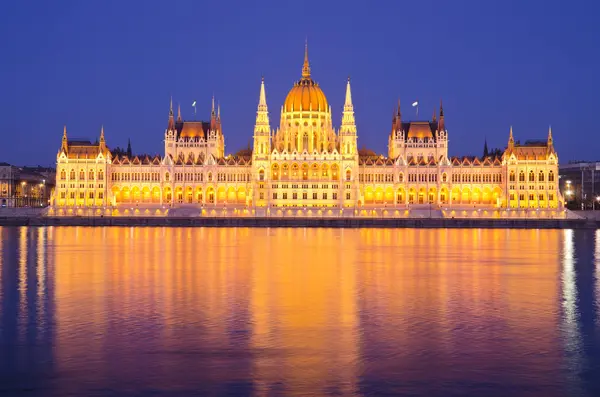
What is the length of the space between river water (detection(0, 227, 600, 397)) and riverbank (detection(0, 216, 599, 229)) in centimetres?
6075

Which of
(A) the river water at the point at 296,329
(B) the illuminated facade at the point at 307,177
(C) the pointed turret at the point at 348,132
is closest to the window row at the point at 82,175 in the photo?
(B) the illuminated facade at the point at 307,177

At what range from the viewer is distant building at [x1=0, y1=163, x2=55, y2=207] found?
157875 millimetres

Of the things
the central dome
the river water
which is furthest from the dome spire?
the river water

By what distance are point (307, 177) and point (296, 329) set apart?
11095cm

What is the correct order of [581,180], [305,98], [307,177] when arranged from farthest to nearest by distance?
[581,180], [305,98], [307,177]

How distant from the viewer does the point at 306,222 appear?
348 feet

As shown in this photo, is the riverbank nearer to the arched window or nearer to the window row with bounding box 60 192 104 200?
the arched window

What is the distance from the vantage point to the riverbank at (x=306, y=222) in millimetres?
102819

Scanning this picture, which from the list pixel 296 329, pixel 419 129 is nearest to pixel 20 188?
pixel 419 129

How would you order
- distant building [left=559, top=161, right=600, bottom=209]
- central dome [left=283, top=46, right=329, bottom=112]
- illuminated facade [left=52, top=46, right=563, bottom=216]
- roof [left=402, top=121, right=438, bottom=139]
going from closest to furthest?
illuminated facade [left=52, top=46, right=563, bottom=216]
central dome [left=283, top=46, right=329, bottom=112]
roof [left=402, top=121, right=438, bottom=139]
distant building [left=559, top=161, right=600, bottom=209]

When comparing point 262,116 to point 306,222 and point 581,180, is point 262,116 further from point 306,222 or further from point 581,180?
point 581,180

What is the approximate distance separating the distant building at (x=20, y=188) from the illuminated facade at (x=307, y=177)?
24971 mm

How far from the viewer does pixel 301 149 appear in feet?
449

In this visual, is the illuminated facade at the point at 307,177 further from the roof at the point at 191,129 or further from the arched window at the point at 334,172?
the roof at the point at 191,129
